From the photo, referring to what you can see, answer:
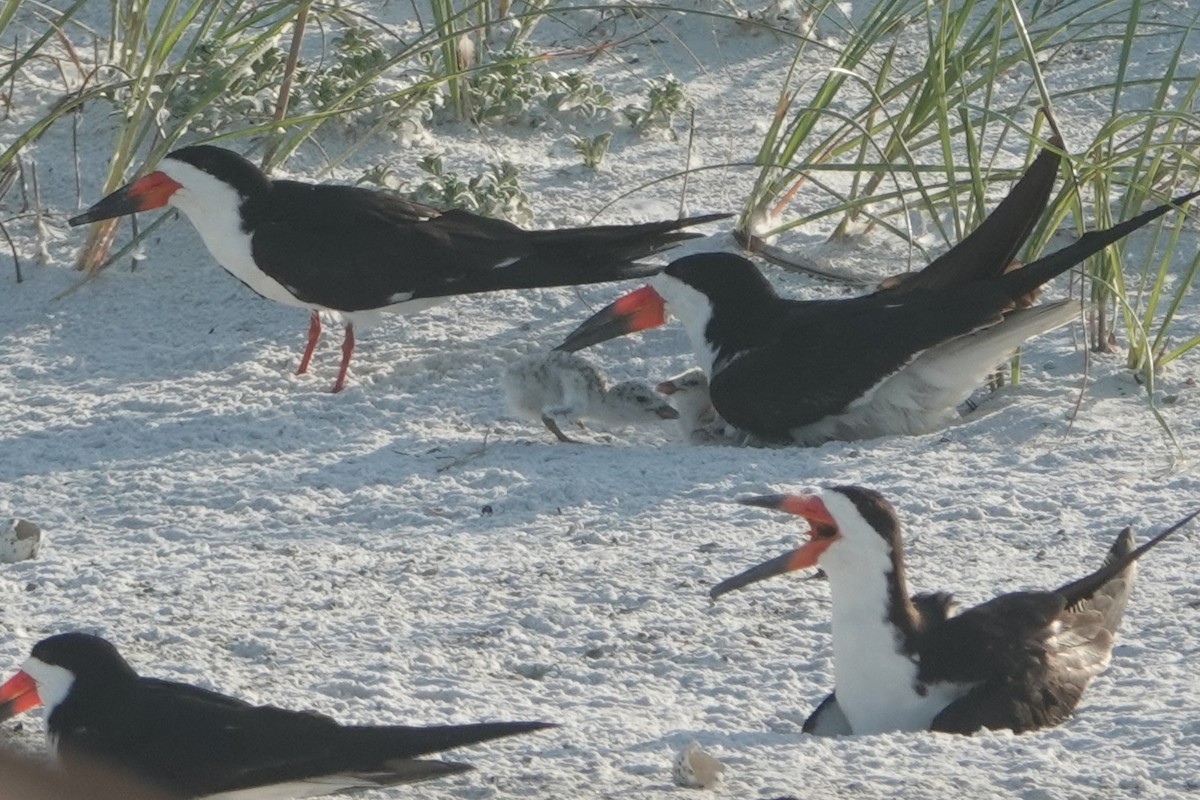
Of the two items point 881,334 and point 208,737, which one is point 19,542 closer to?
point 208,737

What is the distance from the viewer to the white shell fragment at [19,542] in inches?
154

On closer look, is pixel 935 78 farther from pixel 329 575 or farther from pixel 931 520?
pixel 329 575

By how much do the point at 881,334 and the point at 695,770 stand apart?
208cm

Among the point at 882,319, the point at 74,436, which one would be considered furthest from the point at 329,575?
the point at 882,319

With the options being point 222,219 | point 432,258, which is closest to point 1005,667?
point 432,258

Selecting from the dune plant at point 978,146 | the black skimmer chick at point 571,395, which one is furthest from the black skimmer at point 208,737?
the dune plant at point 978,146

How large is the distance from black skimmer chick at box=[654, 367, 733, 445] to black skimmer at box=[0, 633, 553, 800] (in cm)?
237

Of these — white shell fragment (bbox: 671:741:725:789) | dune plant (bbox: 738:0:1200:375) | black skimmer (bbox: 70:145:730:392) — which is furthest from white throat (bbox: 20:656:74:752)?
dune plant (bbox: 738:0:1200:375)

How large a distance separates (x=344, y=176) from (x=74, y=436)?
158 centimetres

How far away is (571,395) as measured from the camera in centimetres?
477

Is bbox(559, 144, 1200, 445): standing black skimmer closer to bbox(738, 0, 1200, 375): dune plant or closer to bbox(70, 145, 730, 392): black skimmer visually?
bbox(738, 0, 1200, 375): dune plant

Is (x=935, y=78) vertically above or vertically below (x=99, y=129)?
above

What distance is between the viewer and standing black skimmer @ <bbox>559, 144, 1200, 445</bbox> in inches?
182

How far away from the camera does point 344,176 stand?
6039 millimetres
